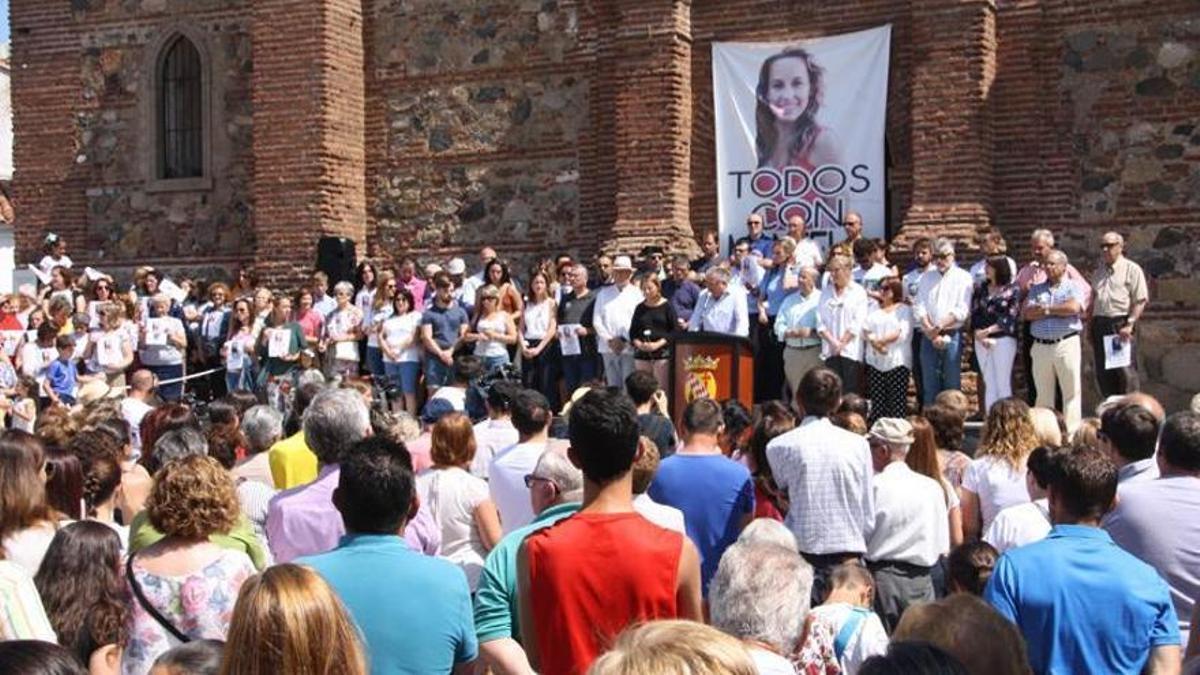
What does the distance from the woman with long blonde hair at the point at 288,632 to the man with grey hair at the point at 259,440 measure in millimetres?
4548

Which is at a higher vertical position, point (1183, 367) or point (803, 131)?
point (803, 131)

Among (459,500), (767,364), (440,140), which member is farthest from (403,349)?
(459,500)

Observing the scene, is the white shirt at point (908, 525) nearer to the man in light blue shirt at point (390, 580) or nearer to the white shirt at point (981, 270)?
the man in light blue shirt at point (390, 580)

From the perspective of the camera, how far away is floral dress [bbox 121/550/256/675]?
5.02 metres

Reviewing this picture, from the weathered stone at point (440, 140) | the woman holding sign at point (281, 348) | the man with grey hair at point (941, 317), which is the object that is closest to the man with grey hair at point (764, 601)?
the man with grey hair at point (941, 317)

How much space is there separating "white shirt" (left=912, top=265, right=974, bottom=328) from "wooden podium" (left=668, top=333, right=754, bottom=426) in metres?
1.77

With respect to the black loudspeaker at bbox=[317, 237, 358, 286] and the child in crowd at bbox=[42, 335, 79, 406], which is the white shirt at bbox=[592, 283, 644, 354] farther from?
the child in crowd at bbox=[42, 335, 79, 406]

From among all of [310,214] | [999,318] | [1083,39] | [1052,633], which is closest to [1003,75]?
[1083,39]

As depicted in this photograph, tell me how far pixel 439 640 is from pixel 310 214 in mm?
15784

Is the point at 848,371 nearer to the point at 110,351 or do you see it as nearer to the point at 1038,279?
the point at 1038,279

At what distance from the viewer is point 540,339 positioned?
1584cm

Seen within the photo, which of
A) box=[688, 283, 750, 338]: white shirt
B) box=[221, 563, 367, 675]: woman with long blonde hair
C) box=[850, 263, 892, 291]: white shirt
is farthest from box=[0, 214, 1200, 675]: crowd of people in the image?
box=[688, 283, 750, 338]: white shirt

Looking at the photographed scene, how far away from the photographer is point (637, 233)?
18141mm

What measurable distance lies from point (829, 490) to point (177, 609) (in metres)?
3.12
